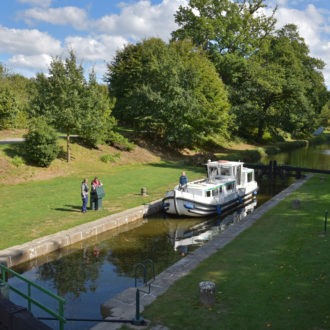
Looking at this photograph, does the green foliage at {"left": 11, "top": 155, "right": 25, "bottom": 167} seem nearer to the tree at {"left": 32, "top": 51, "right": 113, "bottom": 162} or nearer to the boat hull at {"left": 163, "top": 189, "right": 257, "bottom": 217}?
the tree at {"left": 32, "top": 51, "right": 113, "bottom": 162}

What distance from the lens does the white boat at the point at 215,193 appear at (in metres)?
21.7

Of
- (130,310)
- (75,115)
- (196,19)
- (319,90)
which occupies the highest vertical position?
(196,19)

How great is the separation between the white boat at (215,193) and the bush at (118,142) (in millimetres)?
17938

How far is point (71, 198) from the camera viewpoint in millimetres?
22609

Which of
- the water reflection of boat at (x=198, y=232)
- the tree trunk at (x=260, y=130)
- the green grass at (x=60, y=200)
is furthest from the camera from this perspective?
the tree trunk at (x=260, y=130)

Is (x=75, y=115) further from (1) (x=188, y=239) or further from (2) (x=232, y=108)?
(2) (x=232, y=108)

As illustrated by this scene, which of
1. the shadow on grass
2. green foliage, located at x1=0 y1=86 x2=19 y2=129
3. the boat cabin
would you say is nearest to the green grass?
the shadow on grass

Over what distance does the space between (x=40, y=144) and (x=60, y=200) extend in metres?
10.1

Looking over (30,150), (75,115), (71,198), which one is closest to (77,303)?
(71,198)

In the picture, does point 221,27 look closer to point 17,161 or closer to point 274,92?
point 274,92

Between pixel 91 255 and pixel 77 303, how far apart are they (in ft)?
13.3

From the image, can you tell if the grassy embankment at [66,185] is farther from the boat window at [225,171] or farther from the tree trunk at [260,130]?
the tree trunk at [260,130]

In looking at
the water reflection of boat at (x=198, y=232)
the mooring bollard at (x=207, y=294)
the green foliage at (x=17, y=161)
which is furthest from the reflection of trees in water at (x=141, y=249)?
the green foliage at (x=17, y=161)

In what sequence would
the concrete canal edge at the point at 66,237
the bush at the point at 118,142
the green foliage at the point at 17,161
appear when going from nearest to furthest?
1. the concrete canal edge at the point at 66,237
2. the green foliage at the point at 17,161
3. the bush at the point at 118,142
